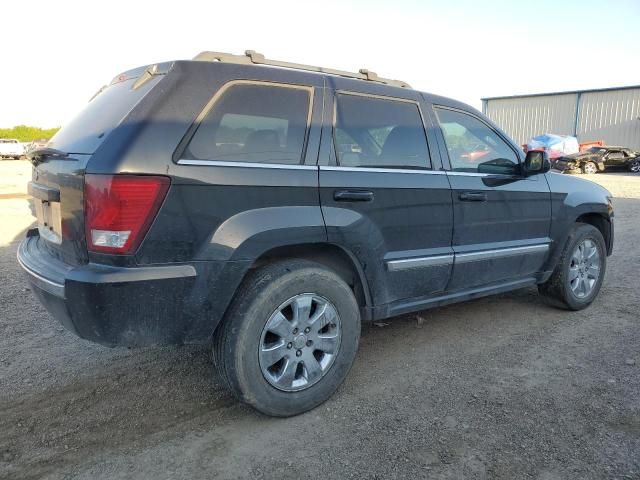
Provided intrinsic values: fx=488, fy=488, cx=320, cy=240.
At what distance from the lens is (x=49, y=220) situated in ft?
9.19

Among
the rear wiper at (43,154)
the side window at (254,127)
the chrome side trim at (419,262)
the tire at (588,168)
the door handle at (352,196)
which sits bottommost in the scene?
the chrome side trim at (419,262)

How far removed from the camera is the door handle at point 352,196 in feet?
9.45

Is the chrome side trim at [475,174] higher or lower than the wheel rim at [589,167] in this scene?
higher

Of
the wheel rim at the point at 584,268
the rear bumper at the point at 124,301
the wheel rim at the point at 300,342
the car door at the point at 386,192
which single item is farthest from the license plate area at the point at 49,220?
the wheel rim at the point at 584,268

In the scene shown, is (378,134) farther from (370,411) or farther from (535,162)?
(370,411)

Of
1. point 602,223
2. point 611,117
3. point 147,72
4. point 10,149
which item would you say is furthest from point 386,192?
point 10,149

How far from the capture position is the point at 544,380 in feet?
10.7

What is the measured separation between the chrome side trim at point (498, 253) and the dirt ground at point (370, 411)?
26.6 inches

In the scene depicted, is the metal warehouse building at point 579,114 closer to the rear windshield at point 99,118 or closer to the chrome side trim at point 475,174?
the chrome side trim at point 475,174

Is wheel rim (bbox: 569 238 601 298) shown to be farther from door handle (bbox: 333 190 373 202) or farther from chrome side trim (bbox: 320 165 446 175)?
door handle (bbox: 333 190 373 202)

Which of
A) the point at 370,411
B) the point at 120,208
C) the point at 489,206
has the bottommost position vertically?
the point at 370,411

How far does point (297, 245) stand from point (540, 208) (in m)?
2.45

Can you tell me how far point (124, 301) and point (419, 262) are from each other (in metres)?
1.90

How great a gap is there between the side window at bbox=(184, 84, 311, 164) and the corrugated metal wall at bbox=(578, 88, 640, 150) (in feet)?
120
